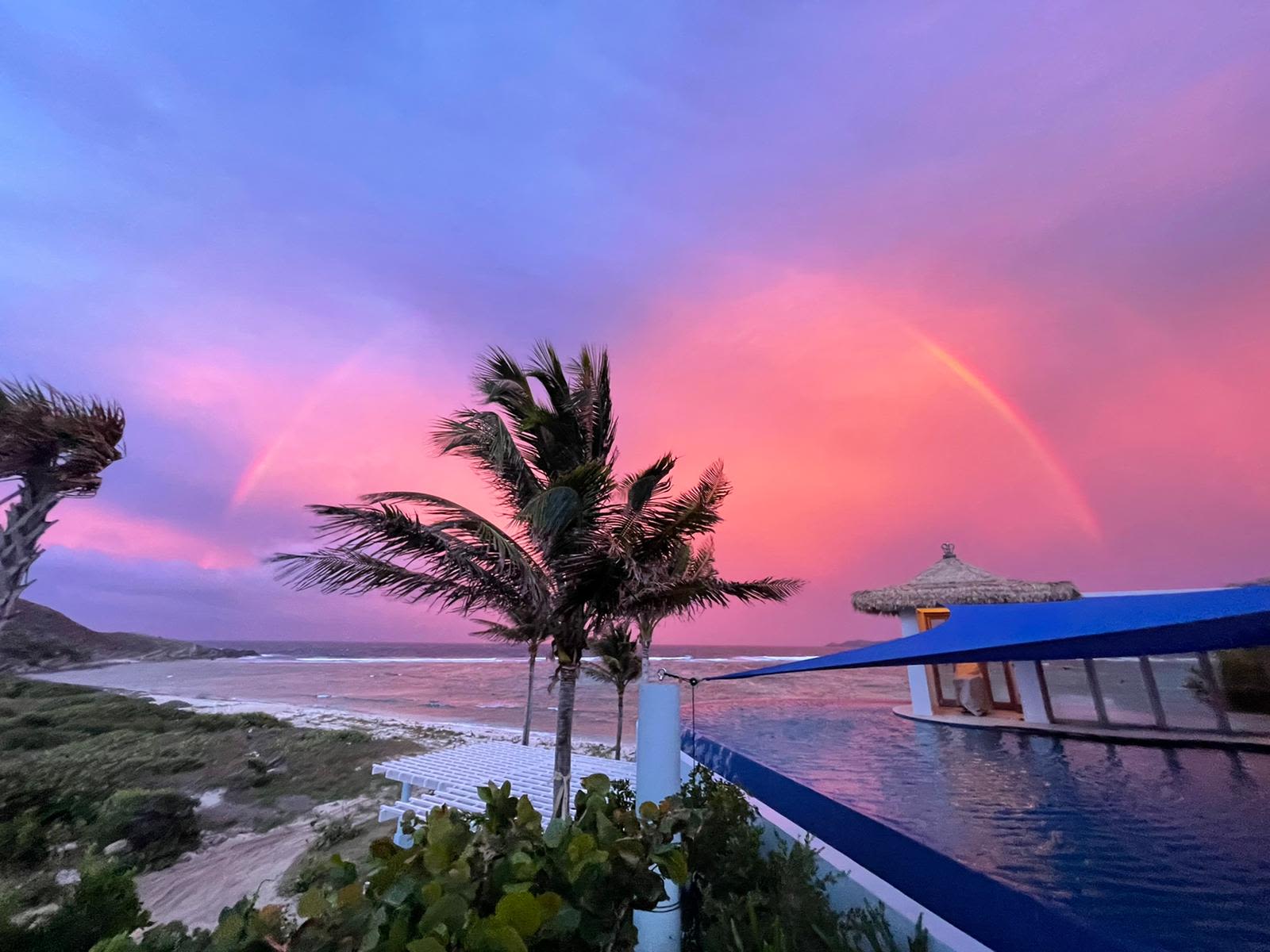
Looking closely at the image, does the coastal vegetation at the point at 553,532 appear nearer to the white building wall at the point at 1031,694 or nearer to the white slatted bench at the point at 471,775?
the white slatted bench at the point at 471,775

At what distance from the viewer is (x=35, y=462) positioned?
521 centimetres

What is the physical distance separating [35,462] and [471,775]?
5628mm

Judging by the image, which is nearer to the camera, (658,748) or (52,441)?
(658,748)

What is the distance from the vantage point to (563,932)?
1064 millimetres

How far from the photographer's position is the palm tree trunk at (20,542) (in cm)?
489

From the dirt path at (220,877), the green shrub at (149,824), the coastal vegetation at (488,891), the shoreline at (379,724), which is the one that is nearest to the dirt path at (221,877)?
the dirt path at (220,877)

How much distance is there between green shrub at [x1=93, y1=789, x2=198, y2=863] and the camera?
6883 mm

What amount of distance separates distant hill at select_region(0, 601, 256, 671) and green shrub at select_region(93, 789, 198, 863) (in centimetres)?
2373

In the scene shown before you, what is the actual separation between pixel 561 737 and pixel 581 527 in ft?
6.93

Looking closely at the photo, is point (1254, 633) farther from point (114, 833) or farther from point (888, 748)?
point (114, 833)

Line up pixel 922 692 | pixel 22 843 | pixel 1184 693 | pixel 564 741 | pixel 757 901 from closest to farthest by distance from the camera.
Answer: pixel 757 901 → pixel 564 741 → pixel 22 843 → pixel 1184 693 → pixel 922 692

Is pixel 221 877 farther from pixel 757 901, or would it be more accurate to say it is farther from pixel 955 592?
pixel 955 592

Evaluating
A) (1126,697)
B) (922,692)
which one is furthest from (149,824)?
(1126,697)

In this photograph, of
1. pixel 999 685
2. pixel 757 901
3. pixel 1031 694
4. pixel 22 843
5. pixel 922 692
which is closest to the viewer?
pixel 757 901
